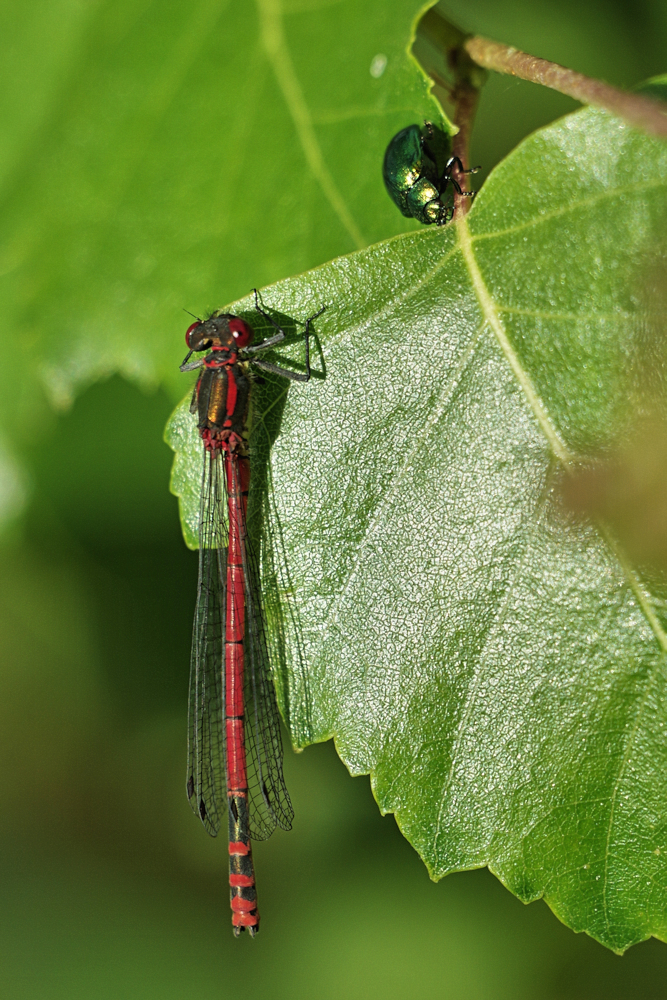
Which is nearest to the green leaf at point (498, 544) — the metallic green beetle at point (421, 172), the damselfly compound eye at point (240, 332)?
the metallic green beetle at point (421, 172)

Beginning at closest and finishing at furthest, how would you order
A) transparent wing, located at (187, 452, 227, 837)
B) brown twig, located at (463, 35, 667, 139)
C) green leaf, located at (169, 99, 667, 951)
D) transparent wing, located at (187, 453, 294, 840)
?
brown twig, located at (463, 35, 667, 139)
green leaf, located at (169, 99, 667, 951)
transparent wing, located at (187, 453, 294, 840)
transparent wing, located at (187, 452, 227, 837)

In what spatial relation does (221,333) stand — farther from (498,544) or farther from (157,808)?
(157,808)

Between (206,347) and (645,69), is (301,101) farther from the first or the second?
(645,69)

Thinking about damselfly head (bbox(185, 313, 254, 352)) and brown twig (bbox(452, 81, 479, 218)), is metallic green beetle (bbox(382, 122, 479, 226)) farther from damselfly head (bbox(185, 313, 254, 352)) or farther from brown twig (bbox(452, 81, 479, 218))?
damselfly head (bbox(185, 313, 254, 352))

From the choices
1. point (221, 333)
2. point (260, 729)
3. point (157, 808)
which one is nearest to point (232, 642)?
point (260, 729)

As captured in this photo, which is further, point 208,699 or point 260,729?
point 208,699

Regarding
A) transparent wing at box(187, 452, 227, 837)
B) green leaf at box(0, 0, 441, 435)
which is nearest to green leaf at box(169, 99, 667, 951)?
green leaf at box(0, 0, 441, 435)
